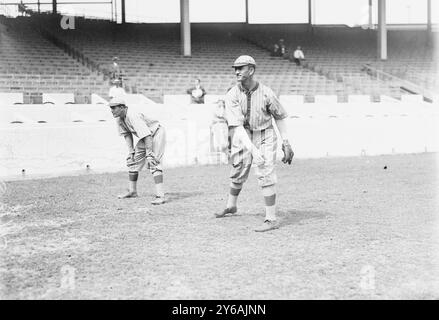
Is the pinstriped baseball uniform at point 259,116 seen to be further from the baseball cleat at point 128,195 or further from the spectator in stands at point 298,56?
the spectator in stands at point 298,56

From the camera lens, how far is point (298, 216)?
6.14 meters

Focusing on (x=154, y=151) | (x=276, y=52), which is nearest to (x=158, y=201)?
(x=154, y=151)

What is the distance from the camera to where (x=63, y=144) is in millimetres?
10719

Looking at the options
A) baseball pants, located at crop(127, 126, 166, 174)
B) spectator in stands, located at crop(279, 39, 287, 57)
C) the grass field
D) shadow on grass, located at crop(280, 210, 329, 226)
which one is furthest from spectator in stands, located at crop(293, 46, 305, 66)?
shadow on grass, located at crop(280, 210, 329, 226)

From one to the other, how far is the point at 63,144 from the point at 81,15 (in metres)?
20.0

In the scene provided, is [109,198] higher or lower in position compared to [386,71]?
lower

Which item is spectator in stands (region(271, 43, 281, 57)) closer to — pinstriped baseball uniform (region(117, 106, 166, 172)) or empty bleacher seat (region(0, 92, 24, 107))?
empty bleacher seat (region(0, 92, 24, 107))

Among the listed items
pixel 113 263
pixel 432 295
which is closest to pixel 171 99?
pixel 113 263

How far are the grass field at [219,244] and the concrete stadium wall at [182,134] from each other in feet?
6.23

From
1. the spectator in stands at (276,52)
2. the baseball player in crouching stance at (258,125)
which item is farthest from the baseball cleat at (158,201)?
the spectator in stands at (276,52)

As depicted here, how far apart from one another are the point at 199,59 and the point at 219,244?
59.9 feet

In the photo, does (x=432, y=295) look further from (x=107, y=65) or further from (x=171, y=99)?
(x=107, y=65)

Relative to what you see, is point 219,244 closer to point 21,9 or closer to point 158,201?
point 158,201
